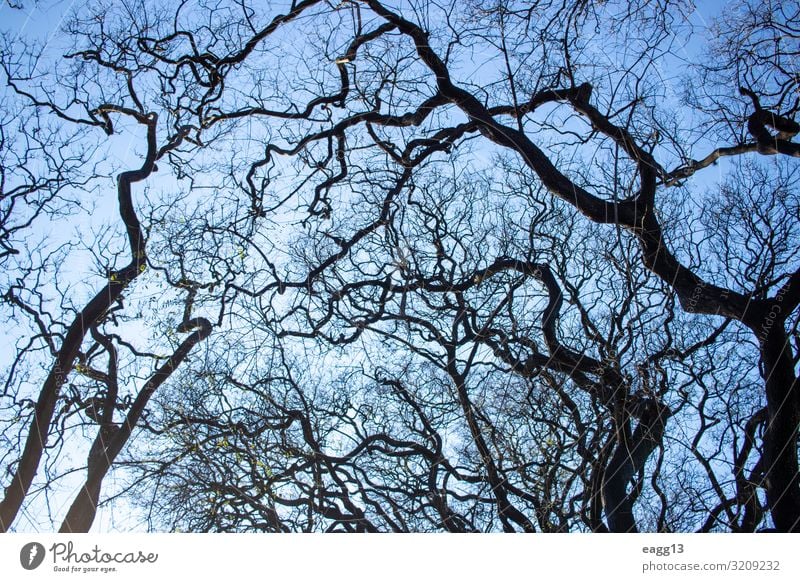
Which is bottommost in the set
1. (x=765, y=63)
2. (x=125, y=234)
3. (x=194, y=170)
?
(x=125, y=234)

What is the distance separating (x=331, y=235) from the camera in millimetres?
4410

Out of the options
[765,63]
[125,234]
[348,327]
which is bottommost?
[348,327]

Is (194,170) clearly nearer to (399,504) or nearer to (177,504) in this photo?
(177,504)

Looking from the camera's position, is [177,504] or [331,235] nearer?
[177,504]

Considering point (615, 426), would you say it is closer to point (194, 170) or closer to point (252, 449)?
point (252, 449)

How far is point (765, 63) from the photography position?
472cm

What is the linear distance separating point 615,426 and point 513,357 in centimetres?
91
